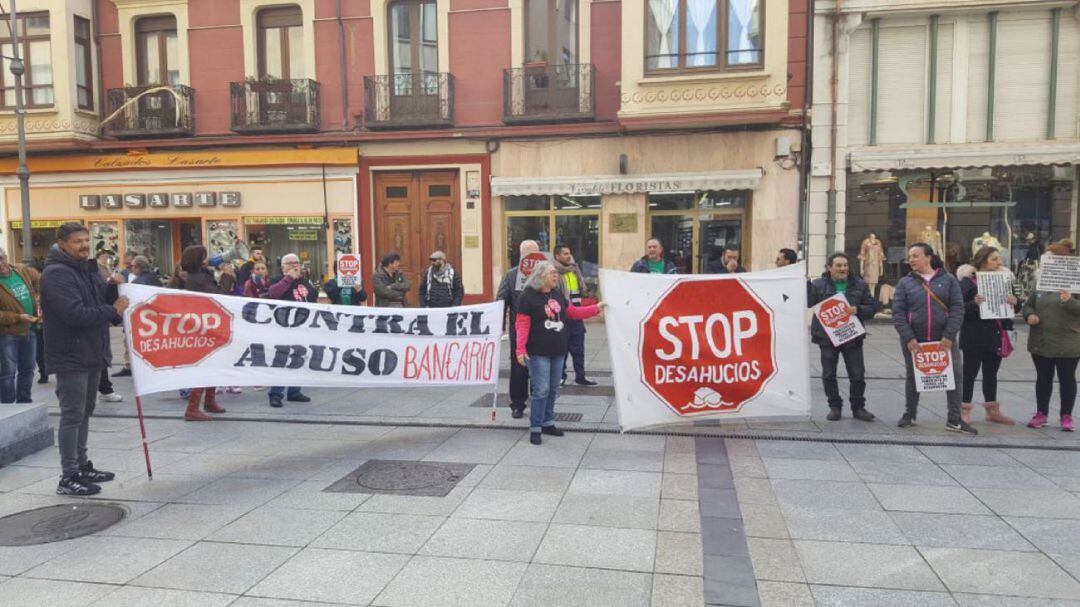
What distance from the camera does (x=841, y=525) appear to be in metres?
4.69

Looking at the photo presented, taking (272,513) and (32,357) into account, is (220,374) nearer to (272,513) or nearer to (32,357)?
(272,513)

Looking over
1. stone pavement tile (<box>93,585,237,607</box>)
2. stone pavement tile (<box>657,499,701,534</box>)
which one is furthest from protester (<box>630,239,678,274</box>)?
stone pavement tile (<box>93,585,237,607</box>)

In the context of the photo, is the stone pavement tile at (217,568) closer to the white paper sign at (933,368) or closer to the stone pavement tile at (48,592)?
the stone pavement tile at (48,592)

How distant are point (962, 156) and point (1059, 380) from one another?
928 cm

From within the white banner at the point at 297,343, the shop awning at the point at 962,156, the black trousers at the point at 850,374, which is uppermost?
the shop awning at the point at 962,156

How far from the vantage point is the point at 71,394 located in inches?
210

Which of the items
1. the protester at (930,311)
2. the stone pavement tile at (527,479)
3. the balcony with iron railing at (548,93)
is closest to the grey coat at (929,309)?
the protester at (930,311)

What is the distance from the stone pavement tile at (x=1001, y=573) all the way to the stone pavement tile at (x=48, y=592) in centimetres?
455

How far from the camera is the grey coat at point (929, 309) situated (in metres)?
6.77

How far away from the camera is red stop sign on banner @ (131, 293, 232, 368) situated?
5785 mm

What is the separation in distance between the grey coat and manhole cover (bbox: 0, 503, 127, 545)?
22.6 feet

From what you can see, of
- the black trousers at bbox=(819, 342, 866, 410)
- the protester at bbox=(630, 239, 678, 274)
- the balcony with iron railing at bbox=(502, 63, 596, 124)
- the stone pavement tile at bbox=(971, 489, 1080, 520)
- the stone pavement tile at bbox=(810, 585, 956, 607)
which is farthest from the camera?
the balcony with iron railing at bbox=(502, 63, 596, 124)

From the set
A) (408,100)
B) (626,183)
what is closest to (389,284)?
(626,183)

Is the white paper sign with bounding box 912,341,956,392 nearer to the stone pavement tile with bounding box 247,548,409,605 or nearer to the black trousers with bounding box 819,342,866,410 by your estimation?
the black trousers with bounding box 819,342,866,410
